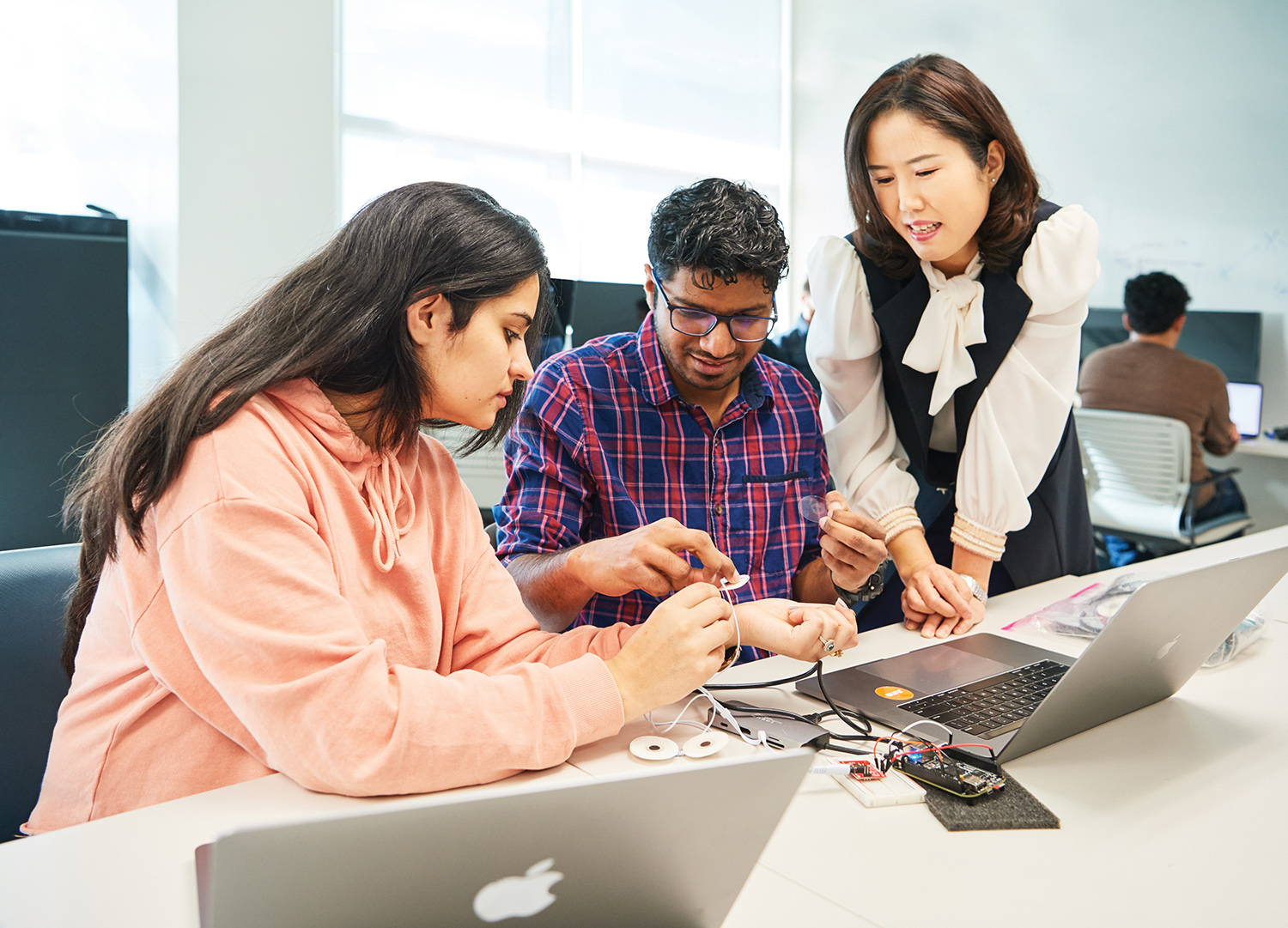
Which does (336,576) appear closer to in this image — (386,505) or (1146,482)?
(386,505)

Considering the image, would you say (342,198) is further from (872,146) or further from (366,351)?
(366,351)

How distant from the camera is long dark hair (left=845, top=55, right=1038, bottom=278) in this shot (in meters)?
1.52

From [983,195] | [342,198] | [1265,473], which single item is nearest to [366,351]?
[983,195]

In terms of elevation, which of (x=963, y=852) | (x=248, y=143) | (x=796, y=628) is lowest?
(x=963, y=852)

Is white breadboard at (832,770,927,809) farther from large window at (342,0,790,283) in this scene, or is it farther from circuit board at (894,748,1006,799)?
large window at (342,0,790,283)

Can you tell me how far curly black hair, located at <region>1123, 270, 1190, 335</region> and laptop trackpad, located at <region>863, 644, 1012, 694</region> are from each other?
3309 millimetres

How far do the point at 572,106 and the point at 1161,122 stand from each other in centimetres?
287

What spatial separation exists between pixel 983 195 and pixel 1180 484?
2.59 metres

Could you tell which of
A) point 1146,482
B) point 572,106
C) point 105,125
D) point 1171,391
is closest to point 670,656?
point 105,125

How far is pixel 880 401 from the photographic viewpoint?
1788 millimetres

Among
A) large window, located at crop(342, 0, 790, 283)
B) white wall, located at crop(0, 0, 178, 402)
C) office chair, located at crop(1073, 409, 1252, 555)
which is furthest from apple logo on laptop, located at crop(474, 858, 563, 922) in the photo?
large window, located at crop(342, 0, 790, 283)

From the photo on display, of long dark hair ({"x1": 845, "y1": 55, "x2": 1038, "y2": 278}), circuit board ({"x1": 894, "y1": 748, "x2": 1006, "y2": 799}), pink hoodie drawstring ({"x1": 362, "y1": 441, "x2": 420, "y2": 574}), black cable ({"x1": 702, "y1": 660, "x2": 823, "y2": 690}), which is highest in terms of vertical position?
long dark hair ({"x1": 845, "y1": 55, "x2": 1038, "y2": 278})

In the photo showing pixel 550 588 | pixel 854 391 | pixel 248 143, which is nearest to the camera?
pixel 550 588

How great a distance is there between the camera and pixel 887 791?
2.95 feet
